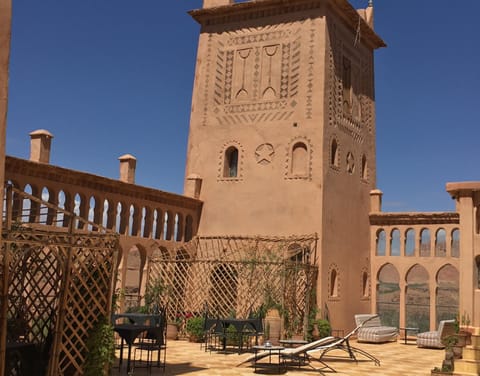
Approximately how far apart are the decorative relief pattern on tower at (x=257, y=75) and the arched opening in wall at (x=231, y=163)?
90cm

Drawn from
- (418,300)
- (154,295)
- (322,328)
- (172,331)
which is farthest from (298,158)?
(418,300)

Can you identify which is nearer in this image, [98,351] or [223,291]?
[98,351]

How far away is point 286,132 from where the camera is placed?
1922cm

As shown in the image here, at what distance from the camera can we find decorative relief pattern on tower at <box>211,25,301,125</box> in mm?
19469

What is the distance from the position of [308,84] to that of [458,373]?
10505mm

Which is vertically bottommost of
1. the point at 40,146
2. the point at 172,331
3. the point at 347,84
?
the point at 172,331

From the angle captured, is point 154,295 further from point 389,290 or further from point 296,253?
point 389,290

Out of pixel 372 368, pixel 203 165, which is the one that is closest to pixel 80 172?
pixel 203 165

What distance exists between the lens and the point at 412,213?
793 inches

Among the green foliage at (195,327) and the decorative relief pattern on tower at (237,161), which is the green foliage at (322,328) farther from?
the decorative relief pattern on tower at (237,161)

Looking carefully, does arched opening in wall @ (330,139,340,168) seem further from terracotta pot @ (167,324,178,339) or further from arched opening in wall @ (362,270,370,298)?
terracotta pot @ (167,324,178,339)

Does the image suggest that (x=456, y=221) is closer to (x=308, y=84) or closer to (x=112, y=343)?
(x=308, y=84)

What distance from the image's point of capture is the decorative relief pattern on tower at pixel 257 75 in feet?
63.9

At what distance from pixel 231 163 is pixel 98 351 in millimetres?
12031
